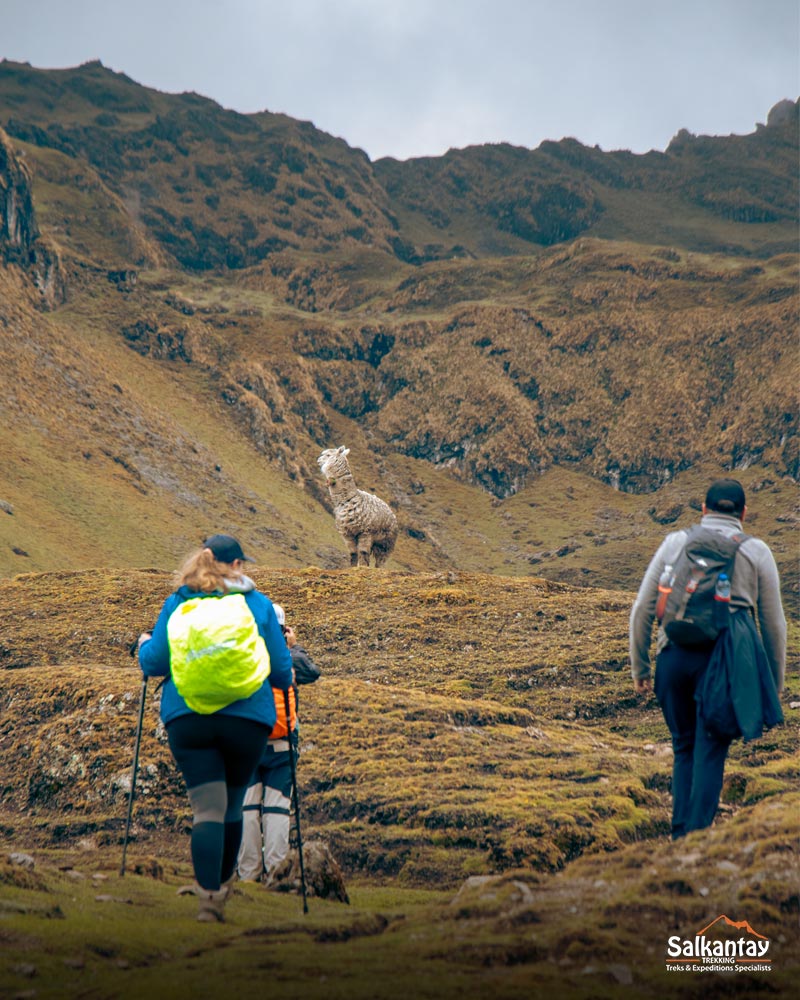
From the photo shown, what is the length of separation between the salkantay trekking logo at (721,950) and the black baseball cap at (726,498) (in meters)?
3.31

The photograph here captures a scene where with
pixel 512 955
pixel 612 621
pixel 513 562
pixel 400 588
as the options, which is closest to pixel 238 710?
pixel 512 955

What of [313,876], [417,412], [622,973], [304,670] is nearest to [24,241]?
[417,412]

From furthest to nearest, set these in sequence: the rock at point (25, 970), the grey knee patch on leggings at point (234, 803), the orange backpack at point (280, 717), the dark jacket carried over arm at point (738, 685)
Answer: the orange backpack at point (280, 717) < the dark jacket carried over arm at point (738, 685) < the grey knee patch on leggings at point (234, 803) < the rock at point (25, 970)

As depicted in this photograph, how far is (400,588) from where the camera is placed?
26516mm

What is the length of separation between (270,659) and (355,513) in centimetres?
2289

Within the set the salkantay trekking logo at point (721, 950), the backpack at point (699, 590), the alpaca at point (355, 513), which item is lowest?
the salkantay trekking logo at point (721, 950)

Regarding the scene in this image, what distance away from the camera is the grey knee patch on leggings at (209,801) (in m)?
7.00

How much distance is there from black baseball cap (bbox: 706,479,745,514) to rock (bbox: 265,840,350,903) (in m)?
4.55

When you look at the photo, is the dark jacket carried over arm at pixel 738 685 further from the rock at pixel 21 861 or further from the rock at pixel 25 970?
the rock at pixel 21 861

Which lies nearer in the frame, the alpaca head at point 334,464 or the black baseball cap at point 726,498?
the black baseball cap at point 726,498

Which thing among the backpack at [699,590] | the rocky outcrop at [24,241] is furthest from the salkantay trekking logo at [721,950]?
the rocky outcrop at [24,241]

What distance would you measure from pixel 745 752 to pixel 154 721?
886cm

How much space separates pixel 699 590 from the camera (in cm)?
770

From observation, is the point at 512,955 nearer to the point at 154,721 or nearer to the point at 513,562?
the point at 154,721
